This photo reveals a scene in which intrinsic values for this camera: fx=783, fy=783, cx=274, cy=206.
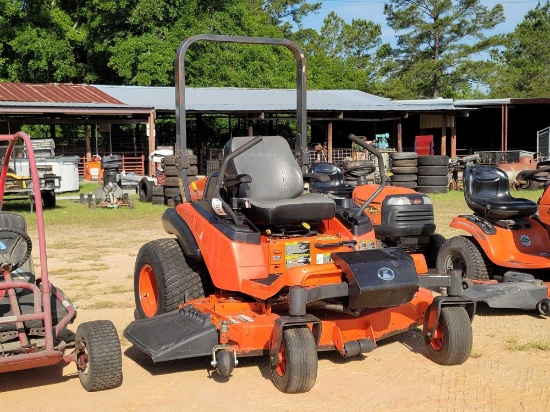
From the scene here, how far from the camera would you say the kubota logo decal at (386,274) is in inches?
190

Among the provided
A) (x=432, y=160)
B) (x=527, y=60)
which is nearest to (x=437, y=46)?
(x=527, y=60)

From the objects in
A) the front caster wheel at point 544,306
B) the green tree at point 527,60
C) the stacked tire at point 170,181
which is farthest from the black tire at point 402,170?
the green tree at point 527,60

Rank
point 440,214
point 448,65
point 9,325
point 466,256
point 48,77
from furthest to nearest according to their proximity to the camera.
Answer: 1. point 448,65
2. point 48,77
3. point 440,214
4. point 466,256
5. point 9,325

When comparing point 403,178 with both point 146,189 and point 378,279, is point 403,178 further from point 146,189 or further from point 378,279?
point 378,279

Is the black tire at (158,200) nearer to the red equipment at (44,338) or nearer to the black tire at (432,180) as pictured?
the black tire at (432,180)

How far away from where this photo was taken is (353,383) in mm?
5027

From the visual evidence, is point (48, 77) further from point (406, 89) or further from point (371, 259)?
point (371, 259)

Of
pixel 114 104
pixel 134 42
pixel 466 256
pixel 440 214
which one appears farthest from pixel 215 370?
pixel 134 42

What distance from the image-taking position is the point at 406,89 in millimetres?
50156

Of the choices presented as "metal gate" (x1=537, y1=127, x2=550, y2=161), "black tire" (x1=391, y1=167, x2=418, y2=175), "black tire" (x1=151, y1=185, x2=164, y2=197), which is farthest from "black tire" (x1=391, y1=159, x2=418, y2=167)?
"metal gate" (x1=537, y1=127, x2=550, y2=161)

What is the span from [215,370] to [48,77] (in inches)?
1363

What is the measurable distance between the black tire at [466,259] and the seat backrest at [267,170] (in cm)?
236

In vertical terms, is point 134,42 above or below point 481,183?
above

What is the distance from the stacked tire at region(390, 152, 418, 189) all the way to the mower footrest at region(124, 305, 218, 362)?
1493 centimetres
